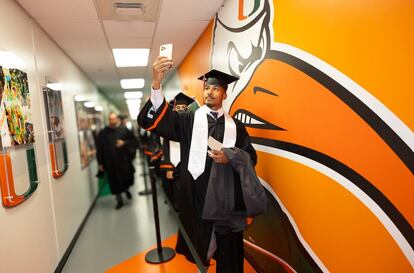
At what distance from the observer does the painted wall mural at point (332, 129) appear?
3.53 ft

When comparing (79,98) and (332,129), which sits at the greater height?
(79,98)

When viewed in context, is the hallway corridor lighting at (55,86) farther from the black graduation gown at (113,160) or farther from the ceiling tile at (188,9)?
the black graduation gown at (113,160)

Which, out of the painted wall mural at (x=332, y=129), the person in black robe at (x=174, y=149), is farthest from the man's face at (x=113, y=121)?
the painted wall mural at (x=332, y=129)

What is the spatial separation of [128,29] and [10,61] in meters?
1.42

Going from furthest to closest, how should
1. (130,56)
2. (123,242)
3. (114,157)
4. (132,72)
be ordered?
1. (132,72)
2. (114,157)
3. (130,56)
4. (123,242)

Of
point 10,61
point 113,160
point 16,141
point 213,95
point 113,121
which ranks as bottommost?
point 113,160

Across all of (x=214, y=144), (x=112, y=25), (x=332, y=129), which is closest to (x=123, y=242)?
(x=214, y=144)

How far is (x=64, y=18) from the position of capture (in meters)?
2.62

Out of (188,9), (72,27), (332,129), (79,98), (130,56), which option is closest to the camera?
(332,129)

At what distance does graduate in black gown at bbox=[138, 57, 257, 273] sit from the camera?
5.94 ft

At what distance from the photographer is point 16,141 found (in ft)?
6.06

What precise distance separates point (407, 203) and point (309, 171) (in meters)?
0.56

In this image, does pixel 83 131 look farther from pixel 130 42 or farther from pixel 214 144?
pixel 214 144

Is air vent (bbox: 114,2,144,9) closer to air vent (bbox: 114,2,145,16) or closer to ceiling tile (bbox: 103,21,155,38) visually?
air vent (bbox: 114,2,145,16)
